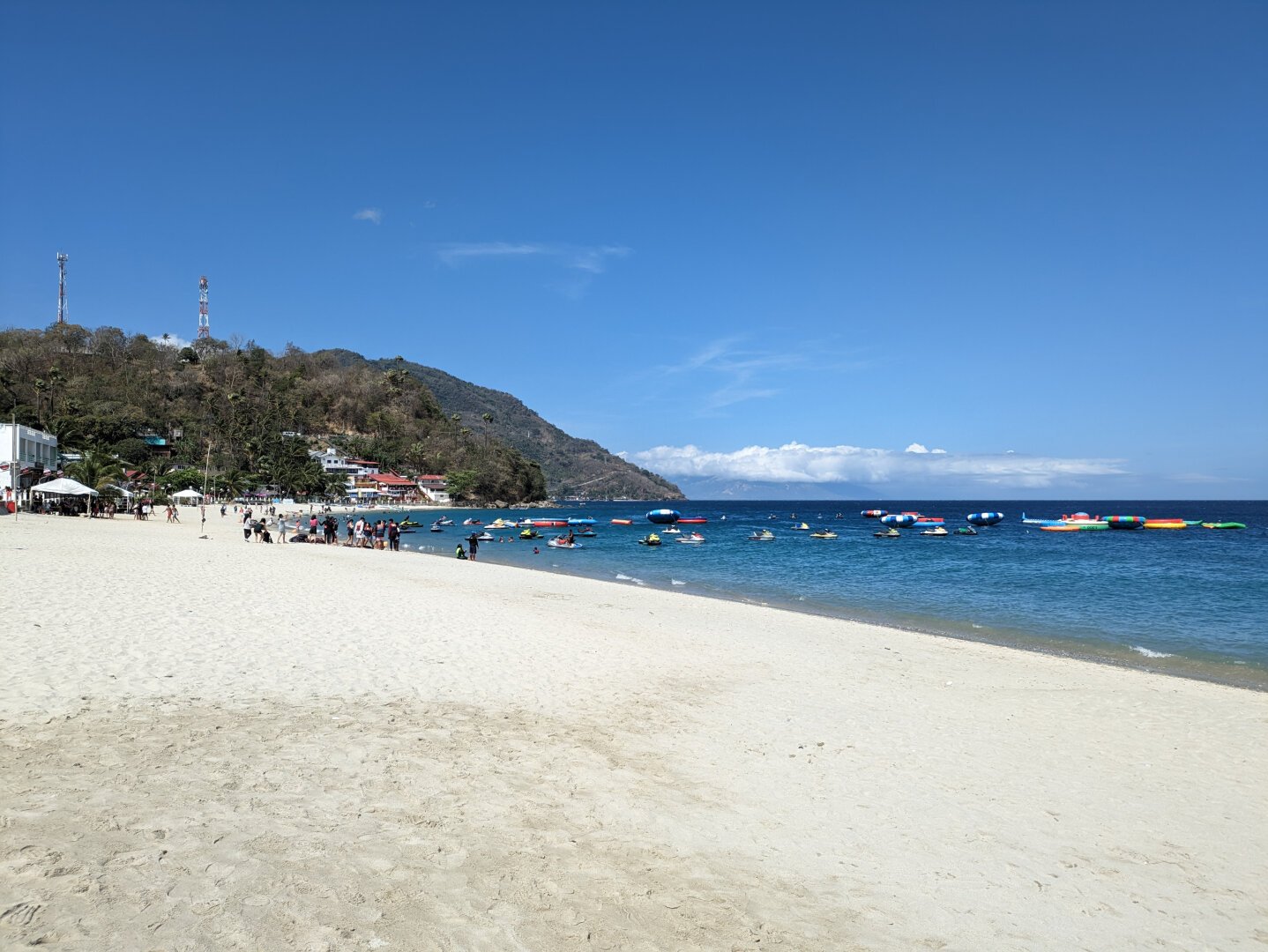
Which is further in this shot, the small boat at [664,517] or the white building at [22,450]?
the small boat at [664,517]

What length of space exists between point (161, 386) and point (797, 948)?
506ft

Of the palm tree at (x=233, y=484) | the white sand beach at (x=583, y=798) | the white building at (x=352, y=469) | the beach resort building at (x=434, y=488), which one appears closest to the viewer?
the white sand beach at (x=583, y=798)

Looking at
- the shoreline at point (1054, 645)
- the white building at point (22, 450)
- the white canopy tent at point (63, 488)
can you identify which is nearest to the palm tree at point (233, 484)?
the white building at point (22, 450)

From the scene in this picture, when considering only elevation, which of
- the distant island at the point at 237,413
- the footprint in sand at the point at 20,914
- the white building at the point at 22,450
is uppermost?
the distant island at the point at 237,413

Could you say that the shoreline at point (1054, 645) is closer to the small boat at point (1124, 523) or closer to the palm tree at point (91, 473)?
the palm tree at point (91, 473)

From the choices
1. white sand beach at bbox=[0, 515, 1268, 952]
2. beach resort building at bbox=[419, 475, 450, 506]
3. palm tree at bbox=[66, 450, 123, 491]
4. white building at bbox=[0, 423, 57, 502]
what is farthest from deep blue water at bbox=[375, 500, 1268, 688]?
beach resort building at bbox=[419, 475, 450, 506]

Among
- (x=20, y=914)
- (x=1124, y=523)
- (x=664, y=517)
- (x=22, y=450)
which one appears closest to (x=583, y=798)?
(x=20, y=914)

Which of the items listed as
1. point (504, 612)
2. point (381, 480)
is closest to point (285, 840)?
point (504, 612)

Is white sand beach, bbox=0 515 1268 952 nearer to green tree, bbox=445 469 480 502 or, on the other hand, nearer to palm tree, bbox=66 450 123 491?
palm tree, bbox=66 450 123 491

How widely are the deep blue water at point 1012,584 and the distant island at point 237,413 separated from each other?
225 feet

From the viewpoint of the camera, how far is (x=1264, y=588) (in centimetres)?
2688

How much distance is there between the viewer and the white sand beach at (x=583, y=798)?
3893 millimetres

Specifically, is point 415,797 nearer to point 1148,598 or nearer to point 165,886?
point 165,886

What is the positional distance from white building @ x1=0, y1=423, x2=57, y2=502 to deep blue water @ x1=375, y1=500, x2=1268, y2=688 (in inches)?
996
